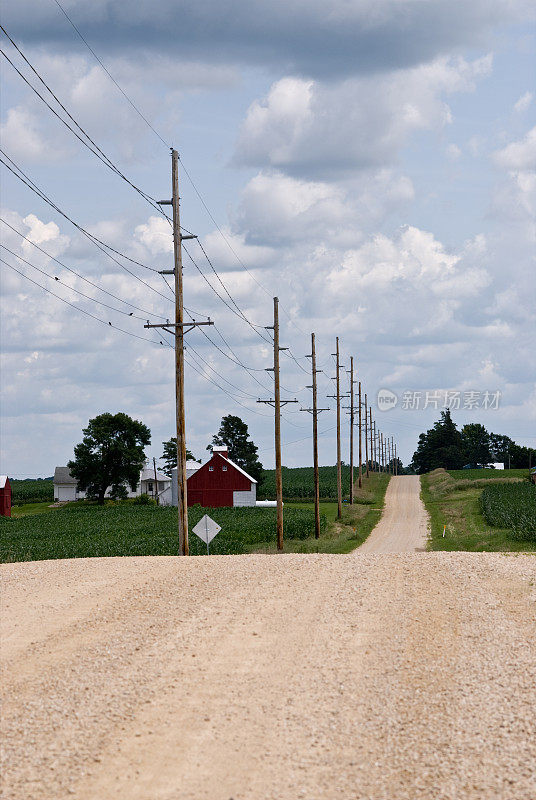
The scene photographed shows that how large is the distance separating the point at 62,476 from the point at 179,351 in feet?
334

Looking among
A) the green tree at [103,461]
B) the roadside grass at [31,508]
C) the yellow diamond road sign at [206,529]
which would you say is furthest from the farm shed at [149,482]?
the yellow diamond road sign at [206,529]

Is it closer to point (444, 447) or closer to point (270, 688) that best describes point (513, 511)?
point (270, 688)

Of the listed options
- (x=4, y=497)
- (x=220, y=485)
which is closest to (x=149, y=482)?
(x=4, y=497)

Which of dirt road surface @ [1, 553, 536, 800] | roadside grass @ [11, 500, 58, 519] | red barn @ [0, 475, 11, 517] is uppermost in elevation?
red barn @ [0, 475, 11, 517]

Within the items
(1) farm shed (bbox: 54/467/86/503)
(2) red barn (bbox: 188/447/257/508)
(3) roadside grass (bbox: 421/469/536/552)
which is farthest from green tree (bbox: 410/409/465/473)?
(2) red barn (bbox: 188/447/257/508)

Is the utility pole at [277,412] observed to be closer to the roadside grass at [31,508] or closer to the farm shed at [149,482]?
the roadside grass at [31,508]

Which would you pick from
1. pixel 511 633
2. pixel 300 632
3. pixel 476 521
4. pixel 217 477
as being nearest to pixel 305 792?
pixel 300 632

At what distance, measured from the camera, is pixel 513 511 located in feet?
174

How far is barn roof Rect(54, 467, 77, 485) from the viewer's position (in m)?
126

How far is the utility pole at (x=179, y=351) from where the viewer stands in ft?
92.3

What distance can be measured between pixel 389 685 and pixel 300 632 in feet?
9.44

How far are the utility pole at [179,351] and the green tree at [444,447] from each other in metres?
162

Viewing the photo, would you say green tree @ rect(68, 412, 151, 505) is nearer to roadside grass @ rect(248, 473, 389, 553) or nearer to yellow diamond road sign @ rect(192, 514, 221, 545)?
roadside grass @ rect(248, 473, 389, 553)

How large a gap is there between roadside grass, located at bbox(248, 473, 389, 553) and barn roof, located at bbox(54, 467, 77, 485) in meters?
44.8
